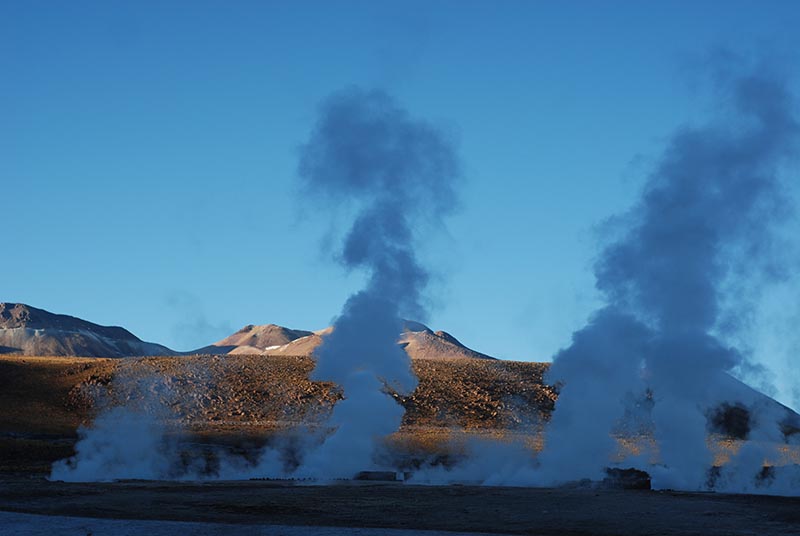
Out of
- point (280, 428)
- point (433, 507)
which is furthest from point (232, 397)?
point (433, 507)

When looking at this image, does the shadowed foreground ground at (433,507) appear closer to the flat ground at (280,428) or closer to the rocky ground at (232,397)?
the flat ground at (280,428)

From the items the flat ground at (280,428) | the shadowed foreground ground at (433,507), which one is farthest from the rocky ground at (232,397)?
the shadowed foreground ground at (433,507)

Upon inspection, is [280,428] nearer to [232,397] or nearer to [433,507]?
[232,397]

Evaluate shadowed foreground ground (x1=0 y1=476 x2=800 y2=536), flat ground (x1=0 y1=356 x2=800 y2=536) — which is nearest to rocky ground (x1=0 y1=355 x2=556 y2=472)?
flat ground (x1=0 y1=356 x2=800 y2=536)

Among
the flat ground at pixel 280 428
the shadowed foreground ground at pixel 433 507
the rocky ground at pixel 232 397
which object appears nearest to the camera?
the shadowed foreground ground at pixel 433 507

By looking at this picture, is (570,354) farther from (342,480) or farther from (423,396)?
(423,396)

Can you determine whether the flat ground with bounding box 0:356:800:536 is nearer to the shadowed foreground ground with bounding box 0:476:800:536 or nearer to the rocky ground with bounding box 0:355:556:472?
the shadowed foreground ground with bounding box 0:476:800:536

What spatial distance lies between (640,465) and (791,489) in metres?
8.10

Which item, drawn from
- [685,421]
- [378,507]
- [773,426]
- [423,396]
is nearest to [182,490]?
[378,507]

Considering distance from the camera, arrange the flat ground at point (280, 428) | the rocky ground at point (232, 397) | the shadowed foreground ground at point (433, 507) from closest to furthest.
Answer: the shadowed foreground ground at point (433, 507), the flat ground at point (280, 428), the rocky ground at point (232, 397)

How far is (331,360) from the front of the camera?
1983 inches

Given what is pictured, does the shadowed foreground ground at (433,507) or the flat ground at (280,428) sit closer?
the shadowed foreground ground at (433,507)

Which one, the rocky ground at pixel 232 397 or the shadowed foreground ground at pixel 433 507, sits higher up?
the rocky ground at pixel 232 397

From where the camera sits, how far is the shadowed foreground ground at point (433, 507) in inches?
1021
